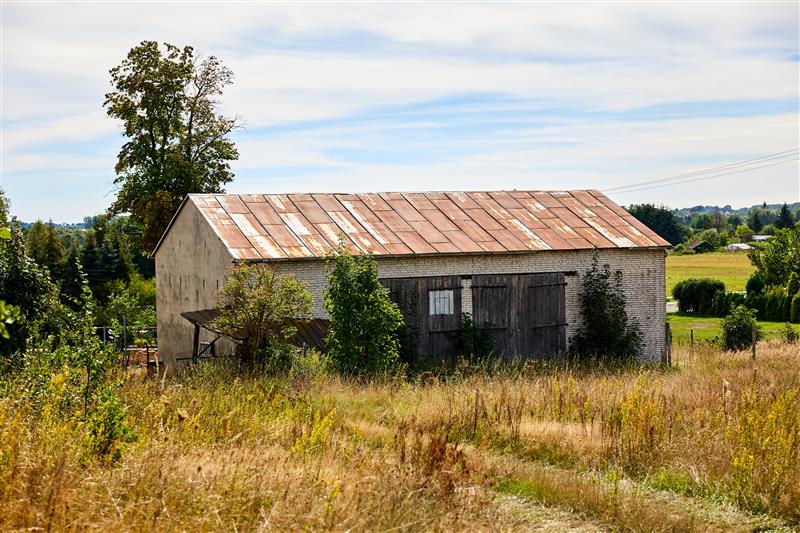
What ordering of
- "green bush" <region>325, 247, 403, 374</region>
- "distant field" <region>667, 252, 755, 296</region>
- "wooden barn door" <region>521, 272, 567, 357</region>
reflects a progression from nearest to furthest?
"green bush" <region>325, 247, 403, 374</region> → "wooden barn door" <region>521, 272, 567, 357</region> → "distant field" <region>667, 252, 755, 296</region>

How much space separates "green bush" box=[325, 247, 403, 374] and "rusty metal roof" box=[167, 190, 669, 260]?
2.09 metres

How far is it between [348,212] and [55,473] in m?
16.8

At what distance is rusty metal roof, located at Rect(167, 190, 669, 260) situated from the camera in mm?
19875

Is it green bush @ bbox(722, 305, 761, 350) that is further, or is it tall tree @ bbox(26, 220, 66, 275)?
tall tree @ bbox(26, 220, 66, 275)

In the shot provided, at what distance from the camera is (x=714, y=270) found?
72.6m

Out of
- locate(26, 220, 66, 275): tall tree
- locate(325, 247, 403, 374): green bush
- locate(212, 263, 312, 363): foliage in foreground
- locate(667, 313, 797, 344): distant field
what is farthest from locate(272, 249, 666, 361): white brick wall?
locate(26, 220, 66, 275): tall tree

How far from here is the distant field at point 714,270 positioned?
60.8 metres

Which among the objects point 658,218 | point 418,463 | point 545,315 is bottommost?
point 418,463

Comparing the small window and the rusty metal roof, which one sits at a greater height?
the rusty metal roof

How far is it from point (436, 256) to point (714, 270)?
58.1m

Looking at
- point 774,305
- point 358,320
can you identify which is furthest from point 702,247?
point 358,320

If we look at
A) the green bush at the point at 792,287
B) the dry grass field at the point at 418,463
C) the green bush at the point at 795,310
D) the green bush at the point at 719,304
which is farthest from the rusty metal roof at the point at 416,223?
the green bush at the point at 719,304

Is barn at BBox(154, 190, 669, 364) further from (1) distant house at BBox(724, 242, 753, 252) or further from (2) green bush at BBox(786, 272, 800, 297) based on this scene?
(1) distant house at BBox(724, 242, 753, 252)

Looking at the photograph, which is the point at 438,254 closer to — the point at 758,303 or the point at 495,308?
the point at 495,308
